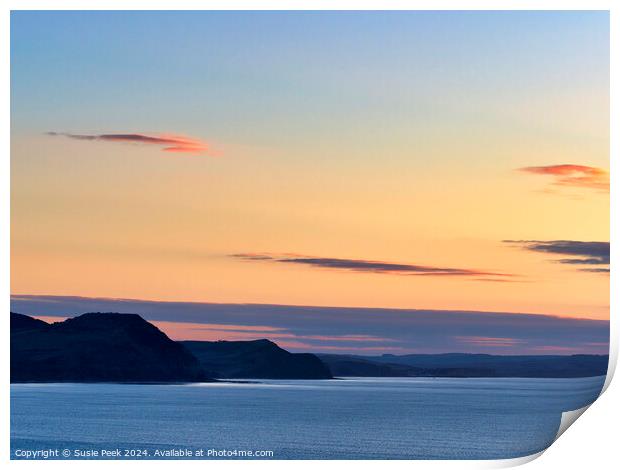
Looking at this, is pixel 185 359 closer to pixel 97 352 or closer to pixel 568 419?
pixel 97 352

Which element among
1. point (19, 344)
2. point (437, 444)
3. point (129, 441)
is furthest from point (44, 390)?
point (437, 444)

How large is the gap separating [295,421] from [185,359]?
15451mm

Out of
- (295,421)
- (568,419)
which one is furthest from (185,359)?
(295,421)

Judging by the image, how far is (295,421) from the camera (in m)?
35.7

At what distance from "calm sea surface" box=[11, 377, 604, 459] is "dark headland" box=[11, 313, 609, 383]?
0.46 m

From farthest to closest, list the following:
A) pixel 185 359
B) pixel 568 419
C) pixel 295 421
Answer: pixel 295 421, pixel 185 359, pixel 568 419

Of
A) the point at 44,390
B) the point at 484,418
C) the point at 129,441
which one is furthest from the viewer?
the point at 484,418

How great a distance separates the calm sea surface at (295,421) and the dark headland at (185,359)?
46 cm

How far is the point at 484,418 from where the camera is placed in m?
39.1
